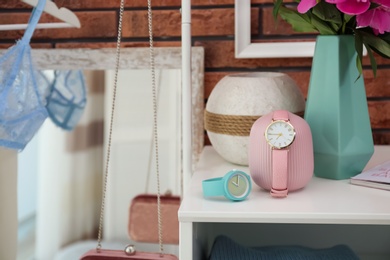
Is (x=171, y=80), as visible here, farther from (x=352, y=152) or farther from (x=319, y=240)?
(x=352, y=152)

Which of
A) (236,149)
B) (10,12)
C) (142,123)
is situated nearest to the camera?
(236,149)

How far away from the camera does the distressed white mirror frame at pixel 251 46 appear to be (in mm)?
1511

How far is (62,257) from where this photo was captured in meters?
2.26

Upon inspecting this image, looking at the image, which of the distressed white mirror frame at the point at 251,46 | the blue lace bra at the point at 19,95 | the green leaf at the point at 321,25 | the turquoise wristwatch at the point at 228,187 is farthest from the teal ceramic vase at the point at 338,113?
the blue lace bra at the point at 19,95

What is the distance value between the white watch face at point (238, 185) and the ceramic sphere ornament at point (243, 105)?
0.22 meters

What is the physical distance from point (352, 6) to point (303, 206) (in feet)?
1.20

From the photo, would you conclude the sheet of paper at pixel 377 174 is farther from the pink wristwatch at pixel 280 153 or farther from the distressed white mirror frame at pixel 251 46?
the distressed white mirror frame at pixel 251 46

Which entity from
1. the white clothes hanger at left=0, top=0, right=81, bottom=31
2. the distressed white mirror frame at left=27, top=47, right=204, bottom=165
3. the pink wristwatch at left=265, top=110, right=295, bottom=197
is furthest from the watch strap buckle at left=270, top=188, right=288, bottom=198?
the white clothes hanger at left=0, top=0, right=81, bottom=31

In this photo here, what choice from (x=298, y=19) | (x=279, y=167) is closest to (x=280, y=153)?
(x=279, y=167)

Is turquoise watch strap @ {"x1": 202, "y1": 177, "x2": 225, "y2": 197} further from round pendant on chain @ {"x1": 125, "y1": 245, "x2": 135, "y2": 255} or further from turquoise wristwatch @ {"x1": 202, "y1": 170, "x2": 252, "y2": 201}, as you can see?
round pendant on chain @ {"x1": 125, "y1": 245, "x2": 135, "y2": 255}

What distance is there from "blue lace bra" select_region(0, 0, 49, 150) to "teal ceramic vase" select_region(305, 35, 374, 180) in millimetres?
583

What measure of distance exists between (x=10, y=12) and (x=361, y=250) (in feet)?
3.74

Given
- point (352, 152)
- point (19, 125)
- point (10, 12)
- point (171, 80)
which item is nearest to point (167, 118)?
point (171, 80)

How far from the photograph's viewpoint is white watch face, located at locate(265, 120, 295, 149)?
1028 millimetres
